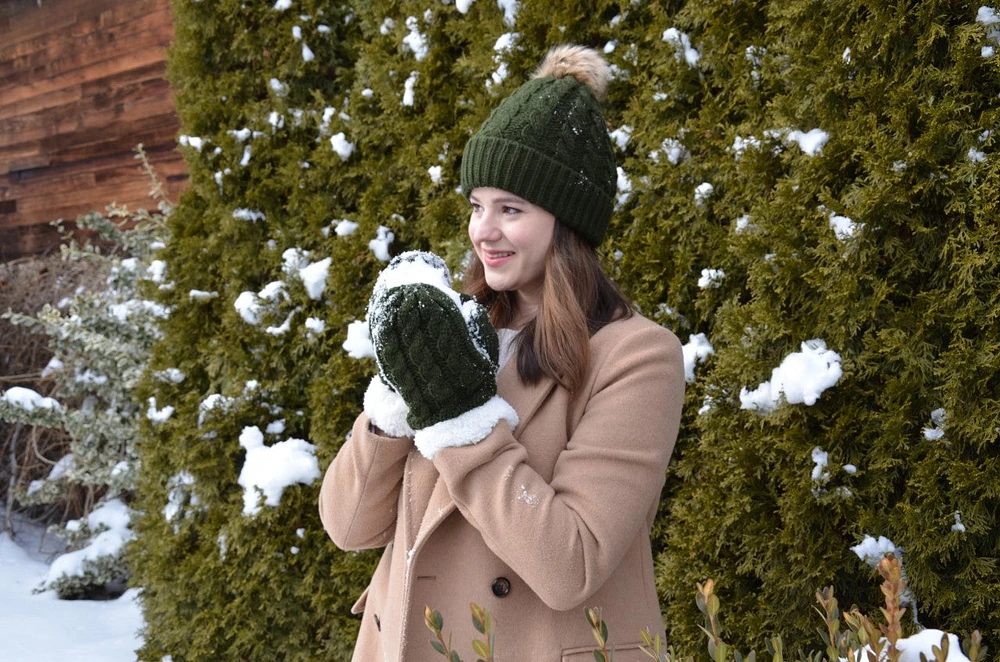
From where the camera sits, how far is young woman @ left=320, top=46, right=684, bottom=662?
152 cm

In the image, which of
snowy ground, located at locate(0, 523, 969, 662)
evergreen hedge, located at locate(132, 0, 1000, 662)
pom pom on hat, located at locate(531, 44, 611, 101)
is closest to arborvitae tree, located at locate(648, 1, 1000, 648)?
evergreen hedge, located at locate(132, 0, 1000, 662)

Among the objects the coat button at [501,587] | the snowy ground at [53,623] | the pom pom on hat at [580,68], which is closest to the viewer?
the coat button at [501,587]

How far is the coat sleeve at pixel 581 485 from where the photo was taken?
1482mm

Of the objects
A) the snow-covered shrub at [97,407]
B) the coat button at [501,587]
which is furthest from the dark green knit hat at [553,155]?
the snow-covered shrub at [97,407]

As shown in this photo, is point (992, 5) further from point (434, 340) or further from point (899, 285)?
point (434, 340)

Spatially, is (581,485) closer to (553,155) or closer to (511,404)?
(511,404)

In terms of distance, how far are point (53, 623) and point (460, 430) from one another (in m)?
4.07

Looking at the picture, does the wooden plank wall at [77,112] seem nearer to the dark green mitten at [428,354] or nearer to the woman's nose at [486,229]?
the woman's nose at [486,229]

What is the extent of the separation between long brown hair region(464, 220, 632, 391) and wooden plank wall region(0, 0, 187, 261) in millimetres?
5412

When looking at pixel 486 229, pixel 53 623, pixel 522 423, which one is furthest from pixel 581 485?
pixel 53 623

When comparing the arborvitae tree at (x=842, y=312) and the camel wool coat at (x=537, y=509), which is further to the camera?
the arborvitae tree at (x=842, y=312)

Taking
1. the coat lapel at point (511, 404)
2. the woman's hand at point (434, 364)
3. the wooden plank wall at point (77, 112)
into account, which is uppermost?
the wooden plank wall at point (77, 112)

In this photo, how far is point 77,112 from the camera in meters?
7.54

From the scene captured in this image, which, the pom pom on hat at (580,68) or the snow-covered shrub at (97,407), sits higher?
the pom pom on hat at (580,68)
